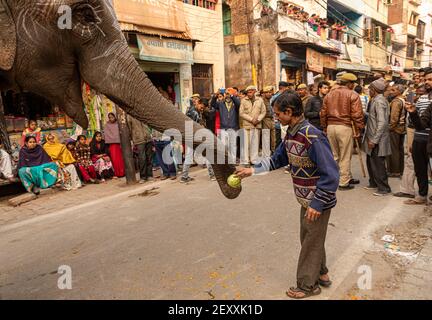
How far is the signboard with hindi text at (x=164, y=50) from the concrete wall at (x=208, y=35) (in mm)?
1108

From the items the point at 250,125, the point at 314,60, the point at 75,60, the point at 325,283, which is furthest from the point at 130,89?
the point at 314,60

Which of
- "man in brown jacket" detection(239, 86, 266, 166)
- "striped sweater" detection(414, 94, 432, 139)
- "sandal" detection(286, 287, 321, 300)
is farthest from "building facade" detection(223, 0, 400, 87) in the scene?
"sandal" detection(286, 287, 321, 300)

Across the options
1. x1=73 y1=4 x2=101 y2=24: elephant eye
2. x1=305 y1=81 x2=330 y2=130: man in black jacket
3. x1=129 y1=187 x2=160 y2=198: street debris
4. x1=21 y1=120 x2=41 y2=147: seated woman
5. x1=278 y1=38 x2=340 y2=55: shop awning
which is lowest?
x1=129 y1=187 x2=160 y2=198: street debris

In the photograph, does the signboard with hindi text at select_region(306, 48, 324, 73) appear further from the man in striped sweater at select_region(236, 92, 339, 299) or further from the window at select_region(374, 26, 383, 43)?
the man in striped sweater at select_region(236, 92, 339, 299)

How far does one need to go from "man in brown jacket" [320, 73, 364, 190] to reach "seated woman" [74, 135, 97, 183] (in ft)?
17.1

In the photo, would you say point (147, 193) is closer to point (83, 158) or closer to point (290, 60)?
point (83, 158)

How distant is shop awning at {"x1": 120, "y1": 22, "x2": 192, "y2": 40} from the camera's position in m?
9.30

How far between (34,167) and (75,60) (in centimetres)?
536

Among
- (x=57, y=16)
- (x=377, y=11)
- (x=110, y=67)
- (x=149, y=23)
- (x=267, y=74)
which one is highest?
(x=377, y=11)

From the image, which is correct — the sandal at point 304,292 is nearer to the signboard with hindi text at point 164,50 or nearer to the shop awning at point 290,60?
the signboard with hindi text at point 164,50

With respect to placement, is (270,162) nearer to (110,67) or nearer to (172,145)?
(110,67)
